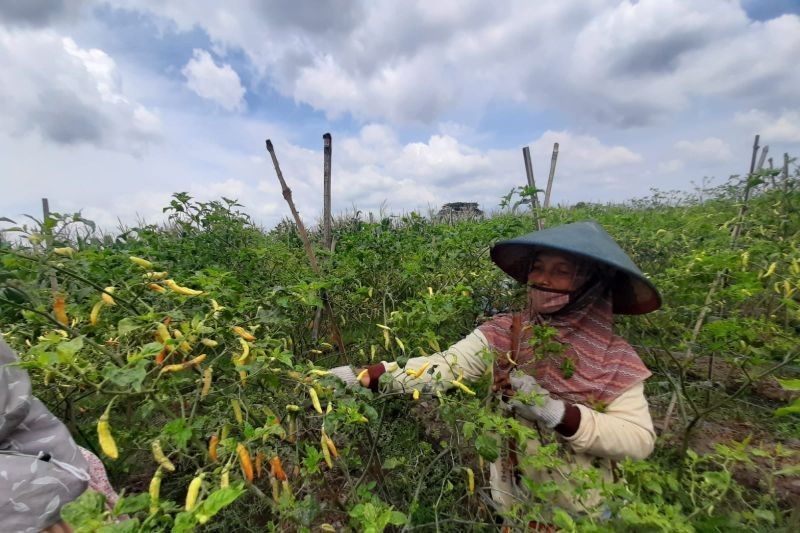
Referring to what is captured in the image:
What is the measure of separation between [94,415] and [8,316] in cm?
52

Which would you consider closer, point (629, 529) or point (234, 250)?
point (629, 529)

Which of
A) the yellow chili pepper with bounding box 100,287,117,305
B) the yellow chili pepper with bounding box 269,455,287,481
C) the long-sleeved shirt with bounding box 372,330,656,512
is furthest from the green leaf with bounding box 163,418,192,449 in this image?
the long-sleeved shirt with bounding box 372,330,656,512

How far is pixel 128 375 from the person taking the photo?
0.71 m

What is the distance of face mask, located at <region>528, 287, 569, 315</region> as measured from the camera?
1.61 meters

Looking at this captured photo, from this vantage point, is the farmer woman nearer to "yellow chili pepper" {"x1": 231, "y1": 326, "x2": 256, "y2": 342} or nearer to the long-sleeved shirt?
the long-sleeved shirt

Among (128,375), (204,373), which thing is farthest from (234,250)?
(128,375)

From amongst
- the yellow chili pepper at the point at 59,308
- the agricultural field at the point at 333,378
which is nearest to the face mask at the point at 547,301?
the agricultural field at the point at 333,378

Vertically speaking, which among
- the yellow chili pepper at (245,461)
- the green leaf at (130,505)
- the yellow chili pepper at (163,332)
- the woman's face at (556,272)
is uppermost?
the yellow chili pepper at (163,332)

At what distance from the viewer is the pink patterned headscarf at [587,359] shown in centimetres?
153

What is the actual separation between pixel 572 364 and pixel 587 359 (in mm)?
116

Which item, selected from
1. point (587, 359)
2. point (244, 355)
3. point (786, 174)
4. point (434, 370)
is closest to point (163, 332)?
point (244, 355)

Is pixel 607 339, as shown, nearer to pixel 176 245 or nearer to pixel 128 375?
pixel 128 375

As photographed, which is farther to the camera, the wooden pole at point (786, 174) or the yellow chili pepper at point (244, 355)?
the wooden pole at point (786, 174)

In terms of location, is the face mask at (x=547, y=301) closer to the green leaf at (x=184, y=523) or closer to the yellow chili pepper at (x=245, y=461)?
the yellow chili pepper at (x=245, y=461)
